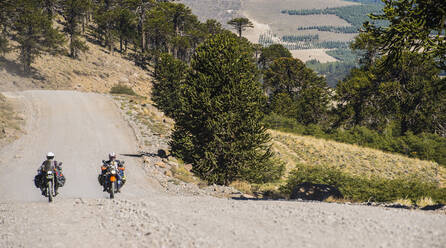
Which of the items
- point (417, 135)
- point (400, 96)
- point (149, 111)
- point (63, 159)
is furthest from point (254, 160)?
point (417, 135)

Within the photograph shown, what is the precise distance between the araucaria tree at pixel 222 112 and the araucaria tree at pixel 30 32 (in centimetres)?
4012

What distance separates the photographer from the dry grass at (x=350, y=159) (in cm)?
3591

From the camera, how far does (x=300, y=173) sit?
22906 millimetres

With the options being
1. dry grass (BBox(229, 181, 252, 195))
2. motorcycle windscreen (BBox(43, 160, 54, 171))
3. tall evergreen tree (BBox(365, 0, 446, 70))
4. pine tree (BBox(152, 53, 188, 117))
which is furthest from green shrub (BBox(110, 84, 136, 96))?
tall evergreen tree (BBox(365, 0, 446, 70))

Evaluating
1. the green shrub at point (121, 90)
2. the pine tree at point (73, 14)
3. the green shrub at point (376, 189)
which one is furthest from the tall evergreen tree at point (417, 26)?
the pine tree at point (73, 14)

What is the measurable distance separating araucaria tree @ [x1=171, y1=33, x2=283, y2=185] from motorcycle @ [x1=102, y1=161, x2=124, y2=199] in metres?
6.72

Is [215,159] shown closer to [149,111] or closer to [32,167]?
[32,167]

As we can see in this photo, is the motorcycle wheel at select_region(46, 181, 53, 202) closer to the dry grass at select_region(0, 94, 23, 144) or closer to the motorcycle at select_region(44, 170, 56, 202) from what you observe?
the motorcycle at select_region(44, 170, 56, 202)

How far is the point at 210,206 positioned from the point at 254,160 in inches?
392

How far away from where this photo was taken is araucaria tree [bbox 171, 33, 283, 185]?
1902 centimetres

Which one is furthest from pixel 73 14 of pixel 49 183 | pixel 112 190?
Result: pixel 112 190

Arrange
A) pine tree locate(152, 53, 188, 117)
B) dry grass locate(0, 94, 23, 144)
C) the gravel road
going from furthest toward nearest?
1. pine tree locate(152, 53, 188, 117)
2. dry grass locate(0, 94, 23, 144)
3. the gravel road

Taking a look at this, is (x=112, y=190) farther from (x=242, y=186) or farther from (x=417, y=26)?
Result: (x=417, y=26)

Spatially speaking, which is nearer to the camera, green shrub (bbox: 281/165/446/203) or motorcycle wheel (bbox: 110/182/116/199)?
motorcycle wheel (bbox: 110/182/116/199)
